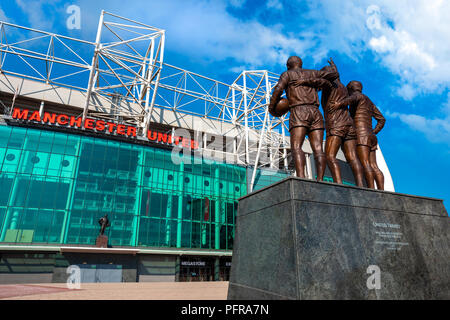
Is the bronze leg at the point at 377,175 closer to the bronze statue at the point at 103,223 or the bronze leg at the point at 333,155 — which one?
the bronze leg at the point at 333,155

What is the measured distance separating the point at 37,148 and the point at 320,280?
28736mm

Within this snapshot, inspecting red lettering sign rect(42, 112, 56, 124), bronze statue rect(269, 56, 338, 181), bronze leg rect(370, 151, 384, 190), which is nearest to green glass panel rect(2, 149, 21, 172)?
red lettering sign rect(42, 112, 56, 124)

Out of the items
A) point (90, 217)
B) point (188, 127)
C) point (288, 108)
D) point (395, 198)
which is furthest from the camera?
point (188, 127)

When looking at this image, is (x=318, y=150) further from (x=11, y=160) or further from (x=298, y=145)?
(x=11, y=160)

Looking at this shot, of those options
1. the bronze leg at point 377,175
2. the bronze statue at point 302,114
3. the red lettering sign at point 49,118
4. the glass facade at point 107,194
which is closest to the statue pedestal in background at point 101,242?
the glass facade at point 107,194

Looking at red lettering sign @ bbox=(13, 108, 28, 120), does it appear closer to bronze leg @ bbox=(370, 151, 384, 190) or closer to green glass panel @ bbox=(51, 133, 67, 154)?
green glass panel @ bbox=(51, 133, 67, 154)

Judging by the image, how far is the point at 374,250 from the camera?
16.6ft

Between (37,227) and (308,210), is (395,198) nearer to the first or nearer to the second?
(308,210)

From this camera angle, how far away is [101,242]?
80.4ft

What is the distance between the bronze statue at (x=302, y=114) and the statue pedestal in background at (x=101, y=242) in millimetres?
22806

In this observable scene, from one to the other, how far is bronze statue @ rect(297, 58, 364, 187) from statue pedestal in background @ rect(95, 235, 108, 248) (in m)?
A: 23.2

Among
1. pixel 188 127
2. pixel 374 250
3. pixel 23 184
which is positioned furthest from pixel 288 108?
pixel 188 127

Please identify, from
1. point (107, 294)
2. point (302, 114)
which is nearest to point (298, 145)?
point (302, 114)

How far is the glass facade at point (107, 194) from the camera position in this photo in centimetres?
2409
